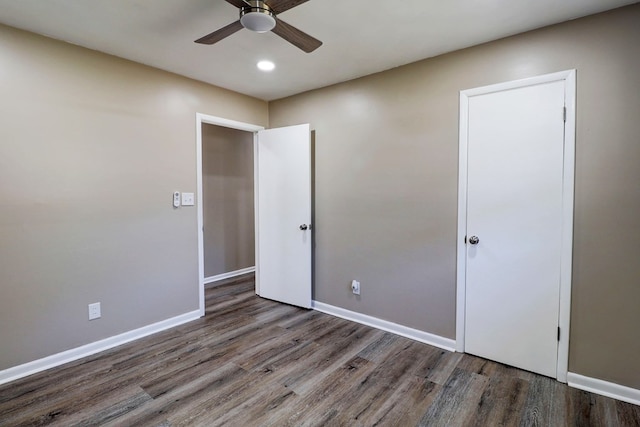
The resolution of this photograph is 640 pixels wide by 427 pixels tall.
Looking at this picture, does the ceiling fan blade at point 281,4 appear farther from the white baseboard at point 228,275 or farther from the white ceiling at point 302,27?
the white baseboard at point 228,275

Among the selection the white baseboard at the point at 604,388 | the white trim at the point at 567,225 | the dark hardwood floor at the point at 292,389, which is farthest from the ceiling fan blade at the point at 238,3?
the white baseboard at the point at 604,388

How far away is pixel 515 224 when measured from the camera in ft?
7.55

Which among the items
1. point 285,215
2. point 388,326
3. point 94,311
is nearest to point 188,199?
point 285,215

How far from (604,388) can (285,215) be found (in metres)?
3.00

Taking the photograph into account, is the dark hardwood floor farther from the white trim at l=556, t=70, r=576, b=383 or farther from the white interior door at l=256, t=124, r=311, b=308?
the white interior door at l=256, t=124, r=311, b=308

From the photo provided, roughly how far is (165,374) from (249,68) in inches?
104

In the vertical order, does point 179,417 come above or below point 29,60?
below

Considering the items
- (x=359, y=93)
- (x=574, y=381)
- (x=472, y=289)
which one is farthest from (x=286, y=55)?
(x=574, y=381)

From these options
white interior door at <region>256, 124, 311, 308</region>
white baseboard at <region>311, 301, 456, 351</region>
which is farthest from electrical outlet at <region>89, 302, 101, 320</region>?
white baseboard at <region>311, 301, 456, 351</region>

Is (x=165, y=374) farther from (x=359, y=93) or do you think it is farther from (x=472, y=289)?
(x=359, y=93)

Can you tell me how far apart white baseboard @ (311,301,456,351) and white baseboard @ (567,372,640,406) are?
30.9 inches

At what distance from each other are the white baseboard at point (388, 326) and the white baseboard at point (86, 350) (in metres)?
1.43

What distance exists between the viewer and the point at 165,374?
89.8 inches

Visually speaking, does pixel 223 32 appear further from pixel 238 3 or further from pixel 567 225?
pixel 567 225
